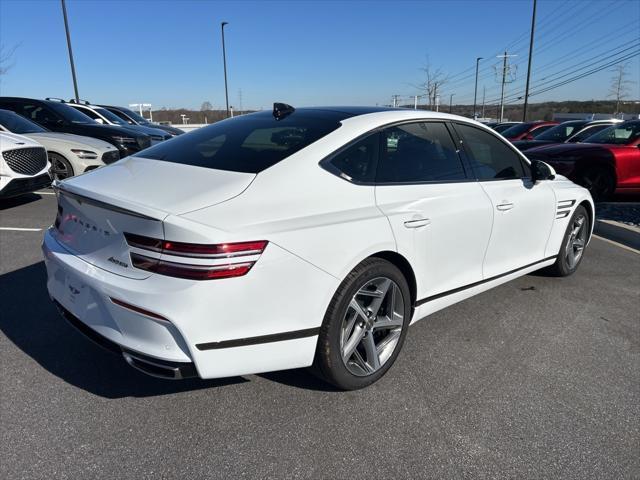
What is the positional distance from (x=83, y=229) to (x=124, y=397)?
0.95m

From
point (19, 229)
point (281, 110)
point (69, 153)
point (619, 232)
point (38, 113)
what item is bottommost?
point (619, 232)

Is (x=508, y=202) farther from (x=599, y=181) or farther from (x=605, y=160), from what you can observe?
(x=599, y=181)

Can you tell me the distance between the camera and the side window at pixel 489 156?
3.48 m

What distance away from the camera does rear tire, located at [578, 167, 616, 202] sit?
8188 mm

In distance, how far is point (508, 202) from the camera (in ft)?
11.6

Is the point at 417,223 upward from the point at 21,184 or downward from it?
upward

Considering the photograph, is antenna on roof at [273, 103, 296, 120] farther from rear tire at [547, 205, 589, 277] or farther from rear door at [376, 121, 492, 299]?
rear tire at [547, 205, 589, 277]

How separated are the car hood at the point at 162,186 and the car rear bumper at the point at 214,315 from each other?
13.5 inches

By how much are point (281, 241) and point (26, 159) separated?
654 cm

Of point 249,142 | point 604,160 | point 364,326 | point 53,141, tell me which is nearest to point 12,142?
point 53,141

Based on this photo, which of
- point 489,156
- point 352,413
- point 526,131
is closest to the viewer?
point 352,413

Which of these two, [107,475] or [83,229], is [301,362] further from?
[83,229]

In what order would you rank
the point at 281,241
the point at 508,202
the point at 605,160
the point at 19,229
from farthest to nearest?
the point at 605,160, the point at 19,229, the point at 508,202, the point at 281,241

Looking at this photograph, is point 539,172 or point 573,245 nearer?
point 539,172
